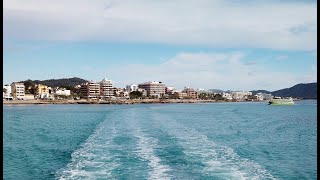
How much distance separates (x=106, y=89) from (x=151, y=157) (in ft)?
432

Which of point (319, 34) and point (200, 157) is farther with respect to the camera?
point (200, 157)

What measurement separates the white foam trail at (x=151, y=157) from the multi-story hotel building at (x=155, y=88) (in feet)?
468

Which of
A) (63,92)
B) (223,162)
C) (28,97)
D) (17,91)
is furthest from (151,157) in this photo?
(63,92)

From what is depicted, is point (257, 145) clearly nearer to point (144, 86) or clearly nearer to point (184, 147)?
point (184, 147)

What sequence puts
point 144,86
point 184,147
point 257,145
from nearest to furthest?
1. point 184,147
2. point 257,145
3. point 144,86

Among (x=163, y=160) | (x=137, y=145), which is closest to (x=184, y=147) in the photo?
(x=137, y=145)

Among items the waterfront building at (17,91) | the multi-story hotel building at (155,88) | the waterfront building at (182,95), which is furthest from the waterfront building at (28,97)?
the waterfront building at (182,95)

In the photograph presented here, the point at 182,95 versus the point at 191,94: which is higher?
the point at 191,94

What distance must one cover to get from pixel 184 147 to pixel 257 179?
20.0 feet

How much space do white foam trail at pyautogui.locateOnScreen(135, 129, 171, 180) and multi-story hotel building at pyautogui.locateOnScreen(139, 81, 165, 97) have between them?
142 metres

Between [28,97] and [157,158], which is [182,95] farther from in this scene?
[157,158]

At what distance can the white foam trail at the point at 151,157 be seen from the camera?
12389mm

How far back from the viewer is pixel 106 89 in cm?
14588

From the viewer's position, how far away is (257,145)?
21.3 meters
